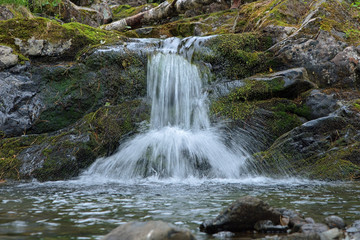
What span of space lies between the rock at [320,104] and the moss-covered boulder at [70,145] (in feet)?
13.0

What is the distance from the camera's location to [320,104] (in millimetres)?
8055

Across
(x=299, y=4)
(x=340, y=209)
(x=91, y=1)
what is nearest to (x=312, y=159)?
Result: (x=340, y=209)

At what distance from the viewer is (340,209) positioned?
12.4 feet

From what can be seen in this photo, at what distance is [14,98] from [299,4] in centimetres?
905

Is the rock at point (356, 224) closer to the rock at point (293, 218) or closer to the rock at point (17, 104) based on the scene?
the rock at point (293, 218)

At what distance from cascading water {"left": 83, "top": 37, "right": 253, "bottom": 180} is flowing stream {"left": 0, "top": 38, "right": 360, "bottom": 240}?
21 mm

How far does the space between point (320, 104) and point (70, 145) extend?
5817mm

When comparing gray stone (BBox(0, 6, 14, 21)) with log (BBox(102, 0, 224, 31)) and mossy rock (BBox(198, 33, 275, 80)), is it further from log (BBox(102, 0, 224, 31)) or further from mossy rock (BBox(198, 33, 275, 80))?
mossy rock (BBox(198, 33, 275, 80))

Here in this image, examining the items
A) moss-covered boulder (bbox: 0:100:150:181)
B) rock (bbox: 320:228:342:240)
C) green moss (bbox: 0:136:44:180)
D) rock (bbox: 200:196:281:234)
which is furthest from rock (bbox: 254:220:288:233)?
green moss (bbox: 0:136:44:180)

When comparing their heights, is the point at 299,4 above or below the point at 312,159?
above

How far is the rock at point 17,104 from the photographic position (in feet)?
26.6

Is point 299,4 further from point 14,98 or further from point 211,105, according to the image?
point 14,98

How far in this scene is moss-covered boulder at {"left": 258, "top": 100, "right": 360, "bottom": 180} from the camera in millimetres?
6418

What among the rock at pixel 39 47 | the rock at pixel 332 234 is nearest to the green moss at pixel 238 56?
the rock at pixel 39 47
